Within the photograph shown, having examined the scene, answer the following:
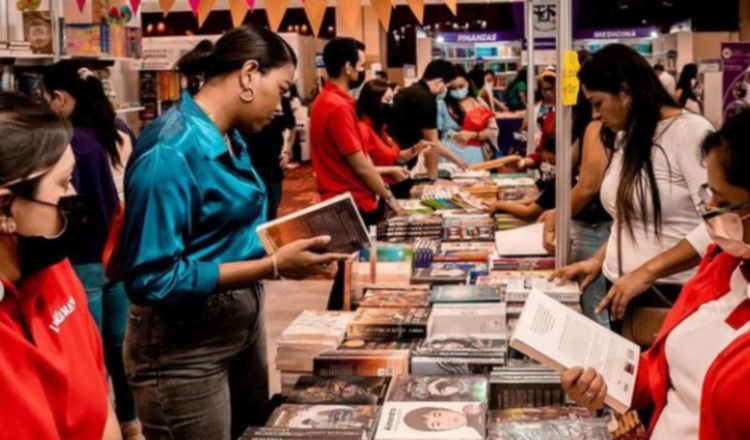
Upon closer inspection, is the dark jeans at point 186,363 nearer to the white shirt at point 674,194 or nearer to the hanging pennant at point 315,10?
the white shirt at point 674,194

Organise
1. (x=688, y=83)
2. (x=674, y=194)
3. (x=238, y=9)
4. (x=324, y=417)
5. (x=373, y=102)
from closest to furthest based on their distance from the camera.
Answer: (x=324, y=417), (x=674, y=194), (x=238, y=9), (x=373, y=102), (x=688, y=83)

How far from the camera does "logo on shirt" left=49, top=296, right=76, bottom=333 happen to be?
63.4 inches

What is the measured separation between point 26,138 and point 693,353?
130cm

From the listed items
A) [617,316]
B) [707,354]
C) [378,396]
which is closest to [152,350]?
[378,396]

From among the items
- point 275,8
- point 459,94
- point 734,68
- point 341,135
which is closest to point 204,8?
point 275,8

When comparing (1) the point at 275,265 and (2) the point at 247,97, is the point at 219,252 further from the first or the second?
(2) the point at 247,97

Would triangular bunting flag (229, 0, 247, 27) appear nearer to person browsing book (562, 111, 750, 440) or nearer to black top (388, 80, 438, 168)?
person browsing book (562, 111, 750, 440)

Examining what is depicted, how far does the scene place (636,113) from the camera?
9.52ft

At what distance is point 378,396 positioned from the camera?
2.26 metres

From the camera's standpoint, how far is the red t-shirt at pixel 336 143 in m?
4.44

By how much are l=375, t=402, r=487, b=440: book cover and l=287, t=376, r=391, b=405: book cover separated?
132 millimetres

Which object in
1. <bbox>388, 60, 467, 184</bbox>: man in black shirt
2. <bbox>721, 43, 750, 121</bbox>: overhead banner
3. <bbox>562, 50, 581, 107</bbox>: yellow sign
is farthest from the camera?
<bbox>721, 43, 750, 121</bbox>: overhead banner

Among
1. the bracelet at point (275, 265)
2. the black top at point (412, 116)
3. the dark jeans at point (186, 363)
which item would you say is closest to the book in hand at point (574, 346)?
the bracelet at point (275, 265)

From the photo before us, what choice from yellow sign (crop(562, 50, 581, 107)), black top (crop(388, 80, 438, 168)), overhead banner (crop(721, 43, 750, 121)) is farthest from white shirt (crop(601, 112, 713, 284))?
overhead banner (crop(721, 43, 750, 121))
